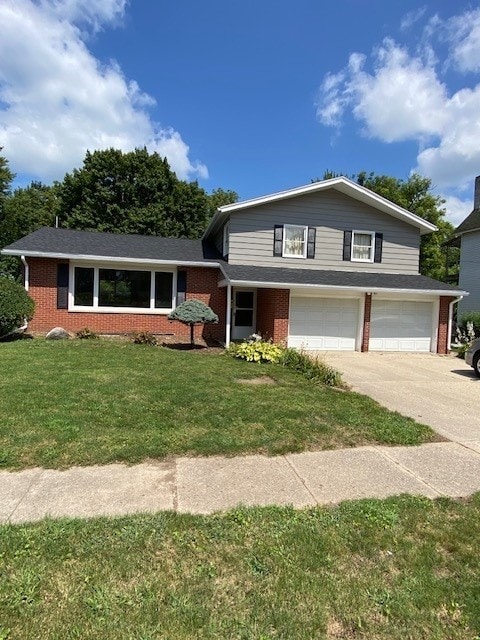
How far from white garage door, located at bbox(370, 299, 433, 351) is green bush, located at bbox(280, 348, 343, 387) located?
16.2 ft

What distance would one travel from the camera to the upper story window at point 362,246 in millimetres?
15766

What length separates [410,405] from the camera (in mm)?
7227

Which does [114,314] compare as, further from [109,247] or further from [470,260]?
[470,260]

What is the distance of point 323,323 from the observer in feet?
46.3

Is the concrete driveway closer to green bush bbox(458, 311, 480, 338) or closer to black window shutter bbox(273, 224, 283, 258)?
black window shutter bbox(273, 224, 283, 258)

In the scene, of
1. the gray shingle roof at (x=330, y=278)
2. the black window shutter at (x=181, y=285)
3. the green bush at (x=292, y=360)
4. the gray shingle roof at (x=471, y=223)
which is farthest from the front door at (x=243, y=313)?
the gray shingle roof at (x=471, y=223)

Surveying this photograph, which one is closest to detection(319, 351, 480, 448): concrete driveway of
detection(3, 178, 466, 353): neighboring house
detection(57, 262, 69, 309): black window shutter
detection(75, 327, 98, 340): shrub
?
detection(3, 178, 466, 353): neighboring house

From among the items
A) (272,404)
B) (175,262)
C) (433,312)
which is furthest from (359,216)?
(272,404)

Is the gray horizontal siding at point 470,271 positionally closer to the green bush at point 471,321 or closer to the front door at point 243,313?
the green bush at point 471,321

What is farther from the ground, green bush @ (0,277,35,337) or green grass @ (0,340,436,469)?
green bush @ (0,277,35,337)

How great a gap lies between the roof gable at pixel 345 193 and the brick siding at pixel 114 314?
2.37 meters

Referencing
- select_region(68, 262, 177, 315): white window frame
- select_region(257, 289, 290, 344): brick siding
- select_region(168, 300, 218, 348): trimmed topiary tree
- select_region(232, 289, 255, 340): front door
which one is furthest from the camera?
select_region(232, 289, 255, 340): front door

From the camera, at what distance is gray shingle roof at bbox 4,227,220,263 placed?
44.9ft

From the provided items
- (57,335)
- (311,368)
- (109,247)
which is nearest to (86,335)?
(57,335)
